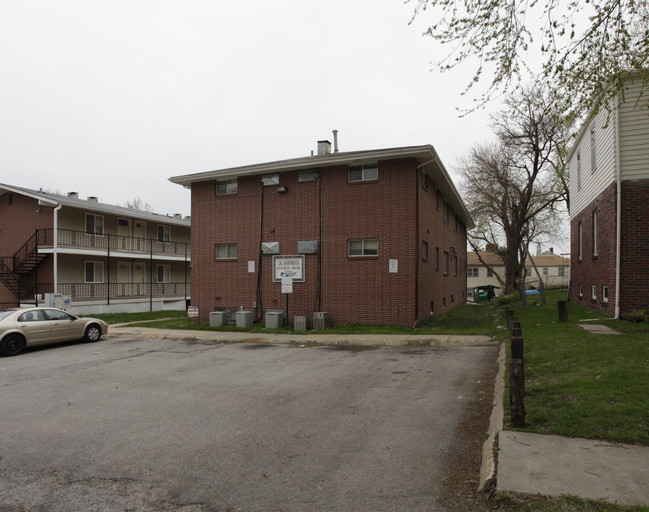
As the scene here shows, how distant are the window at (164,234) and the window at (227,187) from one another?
49.8 ft

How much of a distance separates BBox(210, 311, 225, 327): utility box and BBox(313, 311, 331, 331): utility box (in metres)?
4.26

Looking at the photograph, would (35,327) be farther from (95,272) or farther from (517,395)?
(95,272)

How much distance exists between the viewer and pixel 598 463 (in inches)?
158

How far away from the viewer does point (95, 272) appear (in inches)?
1137

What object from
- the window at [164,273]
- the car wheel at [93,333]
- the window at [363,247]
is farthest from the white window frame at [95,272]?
the window at [363,247]

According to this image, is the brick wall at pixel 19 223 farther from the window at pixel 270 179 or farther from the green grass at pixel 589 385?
the green grass at pixel 589 385

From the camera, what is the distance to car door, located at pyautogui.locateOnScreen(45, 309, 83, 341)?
14.6m

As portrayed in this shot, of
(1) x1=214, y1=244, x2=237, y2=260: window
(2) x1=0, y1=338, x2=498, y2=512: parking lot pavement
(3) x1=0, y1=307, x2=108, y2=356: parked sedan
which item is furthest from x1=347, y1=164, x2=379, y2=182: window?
(3) x1=0, y1=307, x2=108, y2=356: parked sedan

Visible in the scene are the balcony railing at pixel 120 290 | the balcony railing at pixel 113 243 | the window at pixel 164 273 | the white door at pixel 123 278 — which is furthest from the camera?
the window at pixel 164 273

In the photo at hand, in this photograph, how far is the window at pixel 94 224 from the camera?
93.4 ft

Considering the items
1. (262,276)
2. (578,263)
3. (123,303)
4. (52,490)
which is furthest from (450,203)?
(52,490)

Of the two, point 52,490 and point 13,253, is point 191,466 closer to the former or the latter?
point 52,490

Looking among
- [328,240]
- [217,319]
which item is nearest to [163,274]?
[217,319]

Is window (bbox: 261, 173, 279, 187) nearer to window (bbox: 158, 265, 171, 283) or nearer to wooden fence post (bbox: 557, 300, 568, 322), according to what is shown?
wooden fence post (bbox: 557, 300, 568, 322)
